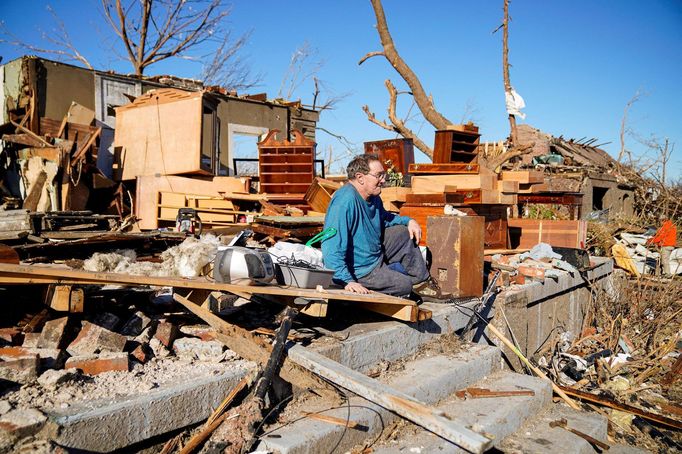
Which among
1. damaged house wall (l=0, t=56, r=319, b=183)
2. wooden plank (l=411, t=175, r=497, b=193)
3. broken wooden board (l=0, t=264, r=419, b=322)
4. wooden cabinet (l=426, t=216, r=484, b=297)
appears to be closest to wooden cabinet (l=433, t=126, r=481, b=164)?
wooden plank (l=411, t=175, r=497, b=193)

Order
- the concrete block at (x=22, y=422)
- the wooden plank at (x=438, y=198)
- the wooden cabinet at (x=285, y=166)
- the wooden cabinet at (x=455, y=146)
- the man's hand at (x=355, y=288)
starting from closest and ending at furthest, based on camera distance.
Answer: the concrete block at (x=22, y=422) < the man's hand at (x=355, y=288) < the wooden plank at (x=438, y=198) < the wooden cabinet at (x=455, y=146) < the wooden cabinet at (x=285, y=166)

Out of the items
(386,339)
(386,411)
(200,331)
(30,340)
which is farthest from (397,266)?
(30,340)

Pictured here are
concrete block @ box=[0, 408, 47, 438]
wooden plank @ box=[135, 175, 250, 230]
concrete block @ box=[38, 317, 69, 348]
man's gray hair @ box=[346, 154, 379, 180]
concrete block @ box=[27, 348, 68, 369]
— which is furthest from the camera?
wooden plank @ box=[135, 175, 250, 230]

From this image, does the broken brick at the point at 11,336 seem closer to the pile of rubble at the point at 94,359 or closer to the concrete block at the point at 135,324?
the pile of rubble at the point at 94,359

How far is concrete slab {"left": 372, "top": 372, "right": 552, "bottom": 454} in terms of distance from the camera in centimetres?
297

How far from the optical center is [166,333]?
324 cm

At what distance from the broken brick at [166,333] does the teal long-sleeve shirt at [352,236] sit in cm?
141

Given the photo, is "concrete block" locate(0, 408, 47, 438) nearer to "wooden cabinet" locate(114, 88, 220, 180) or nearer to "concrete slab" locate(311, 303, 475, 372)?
"concrete slab" locate(311, 303, 475, 372)

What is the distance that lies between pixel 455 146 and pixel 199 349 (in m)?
6.62

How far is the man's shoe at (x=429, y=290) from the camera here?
5.23m

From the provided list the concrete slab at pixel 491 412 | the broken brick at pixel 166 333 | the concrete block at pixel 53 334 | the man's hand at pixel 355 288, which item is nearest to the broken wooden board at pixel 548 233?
the concrete slab at pixel 491 412

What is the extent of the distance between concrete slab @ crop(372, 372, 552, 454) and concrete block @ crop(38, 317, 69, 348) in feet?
6.44

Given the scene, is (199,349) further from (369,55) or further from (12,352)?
(369,55)

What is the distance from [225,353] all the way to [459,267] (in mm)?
2925
